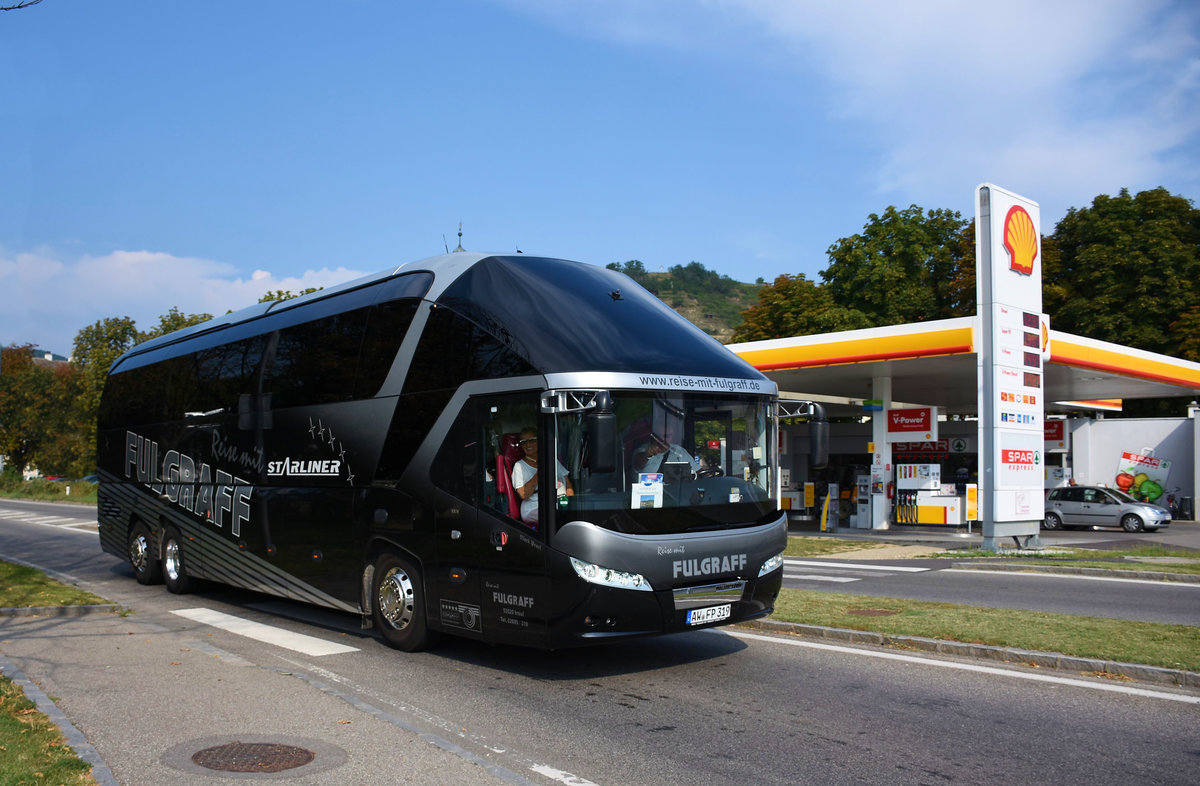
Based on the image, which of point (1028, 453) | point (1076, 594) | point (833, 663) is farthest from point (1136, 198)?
point (833, 663)

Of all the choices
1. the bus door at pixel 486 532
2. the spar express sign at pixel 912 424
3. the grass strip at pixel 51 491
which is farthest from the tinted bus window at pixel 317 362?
the grass strip at pixel 51 491

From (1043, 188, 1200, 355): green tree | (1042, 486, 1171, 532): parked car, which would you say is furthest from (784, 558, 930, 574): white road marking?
(1043, 188, 1200, 355): green tree

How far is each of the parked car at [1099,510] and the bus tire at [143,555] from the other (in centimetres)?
2944

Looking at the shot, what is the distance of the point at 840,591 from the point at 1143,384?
24404 mm

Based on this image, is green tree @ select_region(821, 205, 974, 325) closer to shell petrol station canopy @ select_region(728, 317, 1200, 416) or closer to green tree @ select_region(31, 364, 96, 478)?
shell petrol station canopy @ select_region(728, 317, 1200, 416)

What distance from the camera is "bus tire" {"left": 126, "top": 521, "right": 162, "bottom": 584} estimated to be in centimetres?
1516

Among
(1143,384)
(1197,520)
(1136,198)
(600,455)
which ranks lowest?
(1197,520)

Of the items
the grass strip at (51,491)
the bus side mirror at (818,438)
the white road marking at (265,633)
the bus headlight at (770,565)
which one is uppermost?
the bus side mirror at (818,438)

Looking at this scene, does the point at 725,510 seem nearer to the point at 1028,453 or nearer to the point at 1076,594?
the point at 1076,594

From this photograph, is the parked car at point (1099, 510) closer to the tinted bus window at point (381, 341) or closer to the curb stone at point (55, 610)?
the tinted bus window at point (381, 341)

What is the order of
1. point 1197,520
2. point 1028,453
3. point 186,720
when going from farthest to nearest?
point 1197,520
point 1028,453
point 186,720

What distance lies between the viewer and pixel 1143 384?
33281 millimetres

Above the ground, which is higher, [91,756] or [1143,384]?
[1143,384]

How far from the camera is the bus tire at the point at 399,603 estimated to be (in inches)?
359
